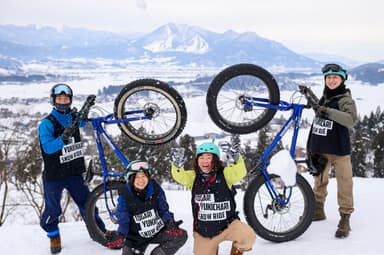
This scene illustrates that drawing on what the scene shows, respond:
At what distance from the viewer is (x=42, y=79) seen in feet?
520

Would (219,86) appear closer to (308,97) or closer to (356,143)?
(308,97)

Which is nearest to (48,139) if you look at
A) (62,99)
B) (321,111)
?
(62,99)

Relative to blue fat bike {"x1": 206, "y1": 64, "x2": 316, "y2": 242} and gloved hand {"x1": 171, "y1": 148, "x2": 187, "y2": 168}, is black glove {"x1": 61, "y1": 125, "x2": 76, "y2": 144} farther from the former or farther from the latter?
blue fat bike {"x1": 206, "y1": 64, "x2": 316, "y2": 242}

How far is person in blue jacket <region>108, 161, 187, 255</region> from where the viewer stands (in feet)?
12.0

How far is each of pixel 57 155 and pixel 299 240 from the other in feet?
11.2

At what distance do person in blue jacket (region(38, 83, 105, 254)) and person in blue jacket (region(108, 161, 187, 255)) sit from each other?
98 centimetres

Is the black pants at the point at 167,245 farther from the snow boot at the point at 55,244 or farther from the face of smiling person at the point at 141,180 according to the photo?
the snow boot at the point at 55,244

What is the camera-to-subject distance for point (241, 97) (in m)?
4.34

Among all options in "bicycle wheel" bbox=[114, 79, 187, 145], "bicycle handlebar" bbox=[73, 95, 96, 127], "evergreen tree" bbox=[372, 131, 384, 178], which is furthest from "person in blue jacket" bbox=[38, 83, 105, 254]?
"evergreen tree" bbox=[372, 131, 384, 178]

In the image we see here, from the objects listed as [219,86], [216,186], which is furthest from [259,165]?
[219,86]

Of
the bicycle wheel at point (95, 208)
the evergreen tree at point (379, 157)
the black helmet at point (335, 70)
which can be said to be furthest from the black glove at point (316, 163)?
the evergreen tree at point (379, 157)

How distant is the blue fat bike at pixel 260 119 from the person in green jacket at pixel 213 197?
0.73m

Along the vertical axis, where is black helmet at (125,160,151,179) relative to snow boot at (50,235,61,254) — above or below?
above

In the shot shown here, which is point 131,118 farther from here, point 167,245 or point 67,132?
point 167,245
